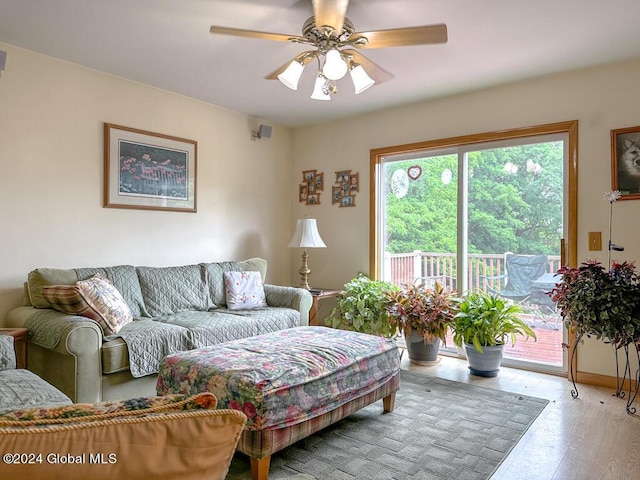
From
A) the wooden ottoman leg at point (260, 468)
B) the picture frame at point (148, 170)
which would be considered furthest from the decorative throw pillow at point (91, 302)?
the wooden ottoman leg at point (260, 468)

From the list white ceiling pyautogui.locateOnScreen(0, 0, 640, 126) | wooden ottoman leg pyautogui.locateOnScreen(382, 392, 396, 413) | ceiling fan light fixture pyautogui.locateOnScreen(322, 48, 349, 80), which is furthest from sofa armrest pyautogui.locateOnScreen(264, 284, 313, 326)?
ceiling fan light fixture pyautogui.locateOnScreen(322, 48, 349, 80)

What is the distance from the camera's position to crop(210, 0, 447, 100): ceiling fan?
2117 mm

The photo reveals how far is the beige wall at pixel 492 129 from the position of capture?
318 centimetres

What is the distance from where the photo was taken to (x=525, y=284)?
12.0 ft

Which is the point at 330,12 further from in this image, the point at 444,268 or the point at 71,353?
the point at 444,268

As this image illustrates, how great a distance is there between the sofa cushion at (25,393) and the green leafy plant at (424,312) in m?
2.56

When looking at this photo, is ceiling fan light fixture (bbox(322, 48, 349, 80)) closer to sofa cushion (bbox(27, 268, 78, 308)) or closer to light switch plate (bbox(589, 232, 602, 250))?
sofa cushion (bbox(27, 268, 78, 308))

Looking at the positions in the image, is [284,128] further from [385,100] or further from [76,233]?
[76,233]

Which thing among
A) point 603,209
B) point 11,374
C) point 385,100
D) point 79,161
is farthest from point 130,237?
point 603,209

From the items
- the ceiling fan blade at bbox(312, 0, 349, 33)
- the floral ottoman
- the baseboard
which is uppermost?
the ceiling fan blade at bbox(312, 0, 349, 33)

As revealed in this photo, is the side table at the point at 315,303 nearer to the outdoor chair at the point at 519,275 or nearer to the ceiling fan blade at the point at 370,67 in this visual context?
the outdoor chair at the point at 519,275

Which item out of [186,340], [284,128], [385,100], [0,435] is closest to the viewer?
[0,435]

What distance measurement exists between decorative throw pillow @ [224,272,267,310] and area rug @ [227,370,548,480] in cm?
149

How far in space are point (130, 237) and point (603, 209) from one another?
377cm
